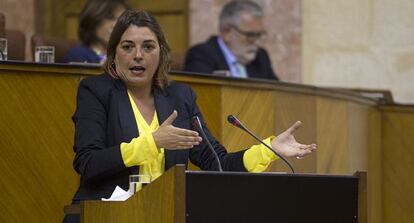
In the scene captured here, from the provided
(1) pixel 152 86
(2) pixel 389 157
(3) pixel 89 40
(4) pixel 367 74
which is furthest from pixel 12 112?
(4) pixel 367 74

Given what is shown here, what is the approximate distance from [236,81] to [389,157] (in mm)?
1605

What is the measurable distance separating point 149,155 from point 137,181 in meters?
0.12

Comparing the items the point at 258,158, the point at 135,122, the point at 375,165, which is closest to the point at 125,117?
the point at 135,122

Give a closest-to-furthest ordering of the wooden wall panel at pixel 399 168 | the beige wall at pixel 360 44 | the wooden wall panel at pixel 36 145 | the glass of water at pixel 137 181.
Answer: the glass of water at pixel 137 181 < the wooden wall panel at pixel 36 145 < the wooden wall panel at pixel 399 168 < the beige wall at pixel 360 44

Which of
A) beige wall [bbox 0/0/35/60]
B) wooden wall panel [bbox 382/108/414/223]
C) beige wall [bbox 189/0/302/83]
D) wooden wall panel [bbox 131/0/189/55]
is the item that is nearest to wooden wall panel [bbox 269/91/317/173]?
wooden wall panel [bbox 382/108/414/223]

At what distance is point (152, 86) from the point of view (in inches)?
228

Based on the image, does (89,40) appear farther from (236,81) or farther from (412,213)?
(412,213)

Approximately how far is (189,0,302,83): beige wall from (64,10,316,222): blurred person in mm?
4984

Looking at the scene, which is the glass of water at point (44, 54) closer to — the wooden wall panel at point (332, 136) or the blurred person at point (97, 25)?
the blurred person at point (97, 25)

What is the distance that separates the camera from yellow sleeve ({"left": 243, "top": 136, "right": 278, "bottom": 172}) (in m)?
5.62

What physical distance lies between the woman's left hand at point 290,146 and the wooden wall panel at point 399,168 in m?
2.96

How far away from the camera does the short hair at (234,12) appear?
9.68 m

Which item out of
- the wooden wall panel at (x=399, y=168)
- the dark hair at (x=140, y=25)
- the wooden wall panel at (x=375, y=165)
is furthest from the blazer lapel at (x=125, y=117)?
the wooden wall panel at (x=399, y=168)

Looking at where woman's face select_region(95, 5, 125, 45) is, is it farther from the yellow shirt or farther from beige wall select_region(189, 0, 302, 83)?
the yellow shirt
